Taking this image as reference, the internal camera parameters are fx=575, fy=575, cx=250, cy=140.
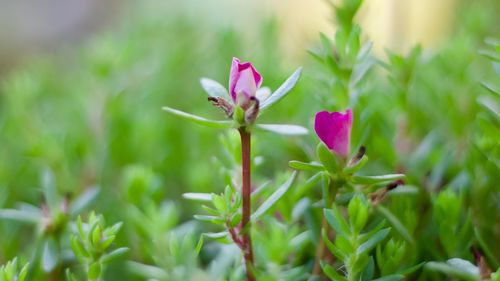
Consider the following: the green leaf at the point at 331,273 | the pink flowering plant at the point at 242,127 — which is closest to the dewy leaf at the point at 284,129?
the pink flowering plant at the point at 242,127

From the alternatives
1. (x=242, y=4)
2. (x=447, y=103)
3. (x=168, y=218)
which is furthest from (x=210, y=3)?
(x=168, y=218)

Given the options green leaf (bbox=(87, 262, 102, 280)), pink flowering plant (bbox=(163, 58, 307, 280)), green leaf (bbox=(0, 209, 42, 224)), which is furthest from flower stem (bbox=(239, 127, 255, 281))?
green leaf (bbox=(0, 209, 42, 224))

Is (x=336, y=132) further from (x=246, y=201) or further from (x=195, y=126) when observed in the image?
(x=195, y=126)

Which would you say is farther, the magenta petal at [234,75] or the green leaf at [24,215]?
the green leaf at [24,215]

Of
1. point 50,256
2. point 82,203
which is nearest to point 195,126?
point 82,203

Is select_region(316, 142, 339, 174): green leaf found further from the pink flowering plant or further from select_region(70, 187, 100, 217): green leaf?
select_region(70, 187, 100, 217): green leaf

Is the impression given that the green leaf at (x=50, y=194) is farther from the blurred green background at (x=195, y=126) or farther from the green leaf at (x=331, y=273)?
the green leaf at (x=331, y=273)
